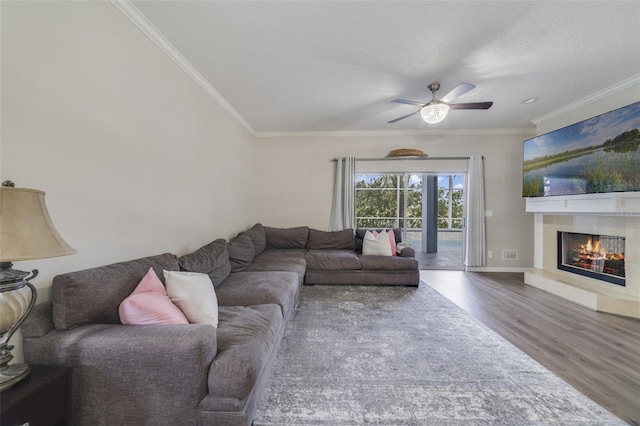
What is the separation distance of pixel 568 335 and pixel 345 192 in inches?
141

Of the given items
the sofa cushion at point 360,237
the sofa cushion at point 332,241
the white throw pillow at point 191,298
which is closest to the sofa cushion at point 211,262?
the white throw pillow at point 191,298

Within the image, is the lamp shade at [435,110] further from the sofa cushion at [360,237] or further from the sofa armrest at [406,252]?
the sofa cushion at [360,237]

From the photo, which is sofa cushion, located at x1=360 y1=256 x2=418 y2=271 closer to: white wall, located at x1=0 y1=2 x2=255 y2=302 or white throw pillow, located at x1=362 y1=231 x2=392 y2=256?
white throw pillow, located at x1=362 y1=231 x2=392 y2=256

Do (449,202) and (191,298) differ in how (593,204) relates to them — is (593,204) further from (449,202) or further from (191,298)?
(191,298)

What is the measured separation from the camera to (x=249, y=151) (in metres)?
4.78

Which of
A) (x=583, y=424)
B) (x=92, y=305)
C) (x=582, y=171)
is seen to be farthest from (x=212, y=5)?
(x=582, y=171)

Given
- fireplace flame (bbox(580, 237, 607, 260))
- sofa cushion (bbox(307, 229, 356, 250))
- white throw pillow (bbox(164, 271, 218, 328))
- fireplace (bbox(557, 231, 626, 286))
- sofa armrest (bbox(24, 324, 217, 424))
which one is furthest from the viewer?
sofa cushion (bbox(307, 229, 356, 250))

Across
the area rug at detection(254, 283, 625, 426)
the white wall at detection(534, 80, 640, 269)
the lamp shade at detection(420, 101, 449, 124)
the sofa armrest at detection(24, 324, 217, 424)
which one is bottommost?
the area rug at detection(254, 283, 625, 426)

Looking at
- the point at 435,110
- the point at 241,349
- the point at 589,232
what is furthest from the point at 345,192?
the point at 241,349

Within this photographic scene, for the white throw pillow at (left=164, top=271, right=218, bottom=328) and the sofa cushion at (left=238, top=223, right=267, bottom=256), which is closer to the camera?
the white throw pillow at (left=164, top=271, right=218, bottom=328)

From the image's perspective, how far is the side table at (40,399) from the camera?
0.90 metres

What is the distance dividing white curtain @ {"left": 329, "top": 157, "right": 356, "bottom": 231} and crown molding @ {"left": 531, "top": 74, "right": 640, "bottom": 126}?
323cm

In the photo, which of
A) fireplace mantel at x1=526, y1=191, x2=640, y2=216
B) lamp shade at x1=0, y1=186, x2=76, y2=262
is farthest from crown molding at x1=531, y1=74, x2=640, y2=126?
lamp shade at x1=0, y1=186, x2=76, y2=262

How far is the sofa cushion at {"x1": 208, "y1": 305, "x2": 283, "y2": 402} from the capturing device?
1202 mm
